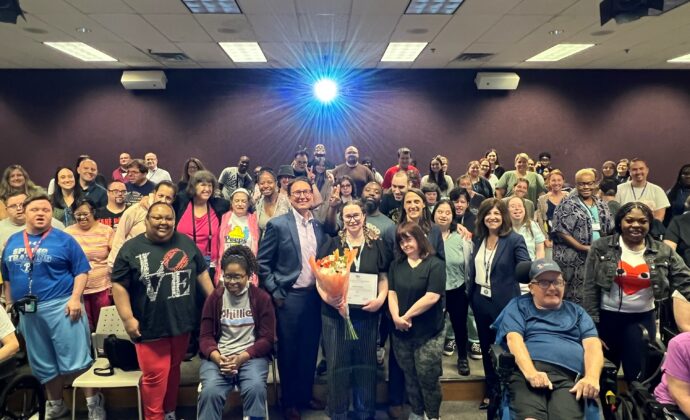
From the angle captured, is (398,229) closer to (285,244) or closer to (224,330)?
(285,244)

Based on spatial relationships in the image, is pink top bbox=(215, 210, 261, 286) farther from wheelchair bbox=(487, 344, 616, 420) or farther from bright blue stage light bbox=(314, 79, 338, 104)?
bright blue stage light bbox=(314, 79, 338, 104)

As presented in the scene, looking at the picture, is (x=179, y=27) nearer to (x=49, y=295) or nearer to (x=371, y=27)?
(x=371, y=27)

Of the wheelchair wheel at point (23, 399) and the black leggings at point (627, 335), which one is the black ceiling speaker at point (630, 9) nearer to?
the black leggings at point (627, 335)

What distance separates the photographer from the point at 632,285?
104 inches

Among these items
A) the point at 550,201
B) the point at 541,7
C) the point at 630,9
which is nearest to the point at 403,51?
the point at 541,7

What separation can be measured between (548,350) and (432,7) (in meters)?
3.71

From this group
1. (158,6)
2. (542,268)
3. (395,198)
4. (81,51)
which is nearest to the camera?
(542,268)

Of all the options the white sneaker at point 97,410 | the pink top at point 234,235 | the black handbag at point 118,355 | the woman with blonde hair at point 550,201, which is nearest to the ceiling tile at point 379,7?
the woman with blonde hair at point 550,201

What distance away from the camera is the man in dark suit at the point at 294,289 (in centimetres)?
278

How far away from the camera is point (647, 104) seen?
835 centimetres

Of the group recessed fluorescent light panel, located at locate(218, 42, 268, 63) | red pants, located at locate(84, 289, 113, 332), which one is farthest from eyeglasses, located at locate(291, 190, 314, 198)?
recessed fluorescent light panel, located at locate(218, 42, 268, 63)

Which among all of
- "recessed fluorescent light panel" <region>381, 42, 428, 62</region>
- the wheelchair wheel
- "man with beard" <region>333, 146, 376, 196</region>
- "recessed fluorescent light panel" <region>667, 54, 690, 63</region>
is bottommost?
the wheelchair wheel

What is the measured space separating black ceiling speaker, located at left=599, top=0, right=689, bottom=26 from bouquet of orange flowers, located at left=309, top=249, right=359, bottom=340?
10.9ft

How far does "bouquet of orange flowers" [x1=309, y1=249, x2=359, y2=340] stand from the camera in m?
2.50
